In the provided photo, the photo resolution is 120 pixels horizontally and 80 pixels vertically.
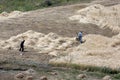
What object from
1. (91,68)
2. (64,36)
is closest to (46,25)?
(64,36)

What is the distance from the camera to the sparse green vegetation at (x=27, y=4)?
180ft

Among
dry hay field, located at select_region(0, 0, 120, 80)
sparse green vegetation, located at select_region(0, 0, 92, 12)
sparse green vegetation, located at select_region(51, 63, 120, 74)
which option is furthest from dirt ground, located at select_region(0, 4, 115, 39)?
sparse green vegetation, located at select_region(51, 63, 120, 74)

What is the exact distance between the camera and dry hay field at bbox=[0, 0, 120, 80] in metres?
28.2

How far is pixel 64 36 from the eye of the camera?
37.4 meters

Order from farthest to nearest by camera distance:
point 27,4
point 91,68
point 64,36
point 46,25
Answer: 1. point 27,4
2. point 46,25
3. point 64,36
4. point 91,68

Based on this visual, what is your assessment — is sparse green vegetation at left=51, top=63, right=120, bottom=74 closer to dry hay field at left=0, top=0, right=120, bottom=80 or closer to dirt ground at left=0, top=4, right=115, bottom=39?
dry hay field at left=0, top=0, right=120, bottom=80

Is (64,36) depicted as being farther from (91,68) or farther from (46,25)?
(91,68)

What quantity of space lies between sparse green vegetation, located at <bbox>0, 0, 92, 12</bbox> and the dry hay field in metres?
6.11

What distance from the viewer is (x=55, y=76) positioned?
2397 cm

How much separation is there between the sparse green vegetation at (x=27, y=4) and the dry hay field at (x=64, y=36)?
20.0 feet

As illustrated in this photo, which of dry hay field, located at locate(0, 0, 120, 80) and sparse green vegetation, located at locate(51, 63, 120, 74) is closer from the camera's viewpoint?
sparse green vegetation, located at locate(51, 63, 120, 74)

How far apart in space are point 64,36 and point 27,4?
20.7 metres

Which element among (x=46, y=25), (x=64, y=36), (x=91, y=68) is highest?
(x=46, y=25)

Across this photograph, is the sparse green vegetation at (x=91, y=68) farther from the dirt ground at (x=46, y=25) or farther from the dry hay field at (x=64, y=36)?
the dirt ground at (x=46, y=25)
